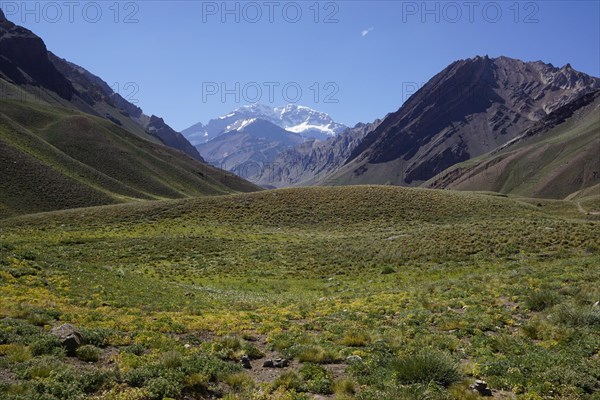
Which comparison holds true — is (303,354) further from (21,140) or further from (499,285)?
(21,140)

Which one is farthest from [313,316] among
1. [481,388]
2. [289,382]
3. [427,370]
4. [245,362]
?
[481,388]

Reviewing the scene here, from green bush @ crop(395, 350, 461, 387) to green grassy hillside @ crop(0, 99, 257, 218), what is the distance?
9718cm

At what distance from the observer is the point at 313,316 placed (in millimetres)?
18875

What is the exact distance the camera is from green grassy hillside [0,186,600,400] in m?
9.88

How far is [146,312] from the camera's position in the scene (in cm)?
1836

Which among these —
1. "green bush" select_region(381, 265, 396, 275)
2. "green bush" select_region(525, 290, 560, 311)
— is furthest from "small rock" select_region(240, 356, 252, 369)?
"green bush" select_region(381, 265, 396, 275)

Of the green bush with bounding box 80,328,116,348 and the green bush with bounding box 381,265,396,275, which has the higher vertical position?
the green bush with bounding box 80,328,116,348

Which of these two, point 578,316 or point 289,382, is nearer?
point 289,382

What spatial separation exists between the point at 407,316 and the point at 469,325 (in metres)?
2.66

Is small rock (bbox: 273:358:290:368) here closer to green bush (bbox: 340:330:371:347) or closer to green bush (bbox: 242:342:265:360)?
green bush (bbox: 242:342:265:360)

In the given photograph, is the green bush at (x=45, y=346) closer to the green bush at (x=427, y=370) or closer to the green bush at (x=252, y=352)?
the green bush at (x=252, y=352)

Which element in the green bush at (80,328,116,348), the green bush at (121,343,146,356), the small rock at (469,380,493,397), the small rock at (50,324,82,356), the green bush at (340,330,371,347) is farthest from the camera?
the green bush at (340,330,371,347)

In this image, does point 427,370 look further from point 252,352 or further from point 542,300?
point 542,300

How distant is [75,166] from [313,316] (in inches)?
4887
